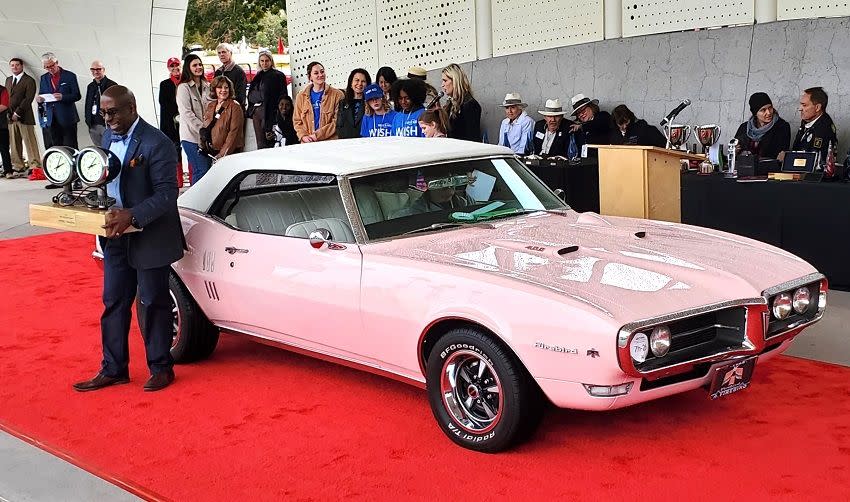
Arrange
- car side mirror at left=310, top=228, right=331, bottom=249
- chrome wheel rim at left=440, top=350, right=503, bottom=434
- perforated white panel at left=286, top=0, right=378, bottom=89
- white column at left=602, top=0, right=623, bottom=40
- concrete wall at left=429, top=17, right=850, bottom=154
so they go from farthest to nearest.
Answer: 1. perforated white panel at left=286, top=0, right=378, bottom=89
2. white column at left=602, top=0, right=623, bottom=40
3. concrete wall at left=429, top=17, right=850, bottom=154
4. car side mirror at left=310, top=228, right=331, bottom=249
5. chrome wheel rim at left=440, top=350, right=503, bottom=434

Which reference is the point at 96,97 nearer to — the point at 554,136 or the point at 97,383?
the point at 554,136

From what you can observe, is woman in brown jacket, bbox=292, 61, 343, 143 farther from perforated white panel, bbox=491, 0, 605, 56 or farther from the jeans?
perforated white panel, bbox=491, 0, 605, 56

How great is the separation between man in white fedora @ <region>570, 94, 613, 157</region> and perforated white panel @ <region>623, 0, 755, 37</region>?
39.2 inches

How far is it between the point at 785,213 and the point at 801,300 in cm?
338

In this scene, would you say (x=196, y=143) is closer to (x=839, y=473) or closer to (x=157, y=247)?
(x=157, y=247)

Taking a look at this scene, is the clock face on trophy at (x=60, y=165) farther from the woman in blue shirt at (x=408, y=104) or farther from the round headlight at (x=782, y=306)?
the woman in blue shirt at (x=408, y=104)

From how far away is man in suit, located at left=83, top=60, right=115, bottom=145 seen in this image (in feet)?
55.3

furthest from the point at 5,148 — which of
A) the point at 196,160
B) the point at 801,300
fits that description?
the point at 801,300

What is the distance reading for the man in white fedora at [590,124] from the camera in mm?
11117

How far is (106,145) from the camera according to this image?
5883mm

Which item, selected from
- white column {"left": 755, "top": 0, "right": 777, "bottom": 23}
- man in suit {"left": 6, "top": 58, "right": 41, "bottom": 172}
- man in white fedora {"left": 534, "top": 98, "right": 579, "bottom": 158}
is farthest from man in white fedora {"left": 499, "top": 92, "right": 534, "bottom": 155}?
man in suit {"left": 6, "top": 58, "right": 41, "bottom": 172}

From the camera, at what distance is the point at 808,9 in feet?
32.2

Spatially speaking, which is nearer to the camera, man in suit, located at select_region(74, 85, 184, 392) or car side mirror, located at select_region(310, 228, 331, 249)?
car side mirror, located at select_region(310, 228, 331, 249)

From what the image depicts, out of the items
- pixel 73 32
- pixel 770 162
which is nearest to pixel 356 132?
pixel 770 162
